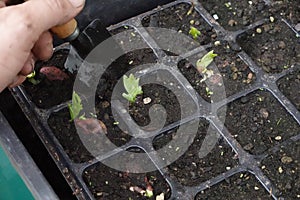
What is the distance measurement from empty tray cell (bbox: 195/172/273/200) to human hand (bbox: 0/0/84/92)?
0.46 m

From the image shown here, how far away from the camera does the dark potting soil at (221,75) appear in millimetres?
1467

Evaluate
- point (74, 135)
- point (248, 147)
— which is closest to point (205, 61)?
point (248, 147)

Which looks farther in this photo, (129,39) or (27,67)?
(129,39)

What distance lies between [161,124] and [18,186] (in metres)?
0.34

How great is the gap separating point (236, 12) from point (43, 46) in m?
0.55

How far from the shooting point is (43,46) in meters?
1.25

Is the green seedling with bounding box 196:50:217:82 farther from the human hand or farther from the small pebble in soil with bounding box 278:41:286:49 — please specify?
the human hand

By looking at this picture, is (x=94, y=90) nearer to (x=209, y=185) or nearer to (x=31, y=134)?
(x=31, y=134)

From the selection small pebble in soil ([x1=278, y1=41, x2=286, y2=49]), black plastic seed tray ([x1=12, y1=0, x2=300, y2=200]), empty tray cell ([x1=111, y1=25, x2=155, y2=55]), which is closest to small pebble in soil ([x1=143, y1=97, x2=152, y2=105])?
black plastic seed tray ([x1=12, y1=0, x2=300, y2=200])

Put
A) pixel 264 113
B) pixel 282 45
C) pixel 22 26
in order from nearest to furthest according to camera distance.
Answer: pixel 22 26, pixel 264 113, pixel 282 45

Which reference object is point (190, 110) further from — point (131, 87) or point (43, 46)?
point (43, 46)

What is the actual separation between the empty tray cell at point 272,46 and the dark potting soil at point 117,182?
0.38m

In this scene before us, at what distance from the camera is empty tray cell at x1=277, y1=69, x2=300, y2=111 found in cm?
146

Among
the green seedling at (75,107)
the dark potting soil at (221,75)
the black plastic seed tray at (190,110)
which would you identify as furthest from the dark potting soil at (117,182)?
the dark potting soil at (221,75)
